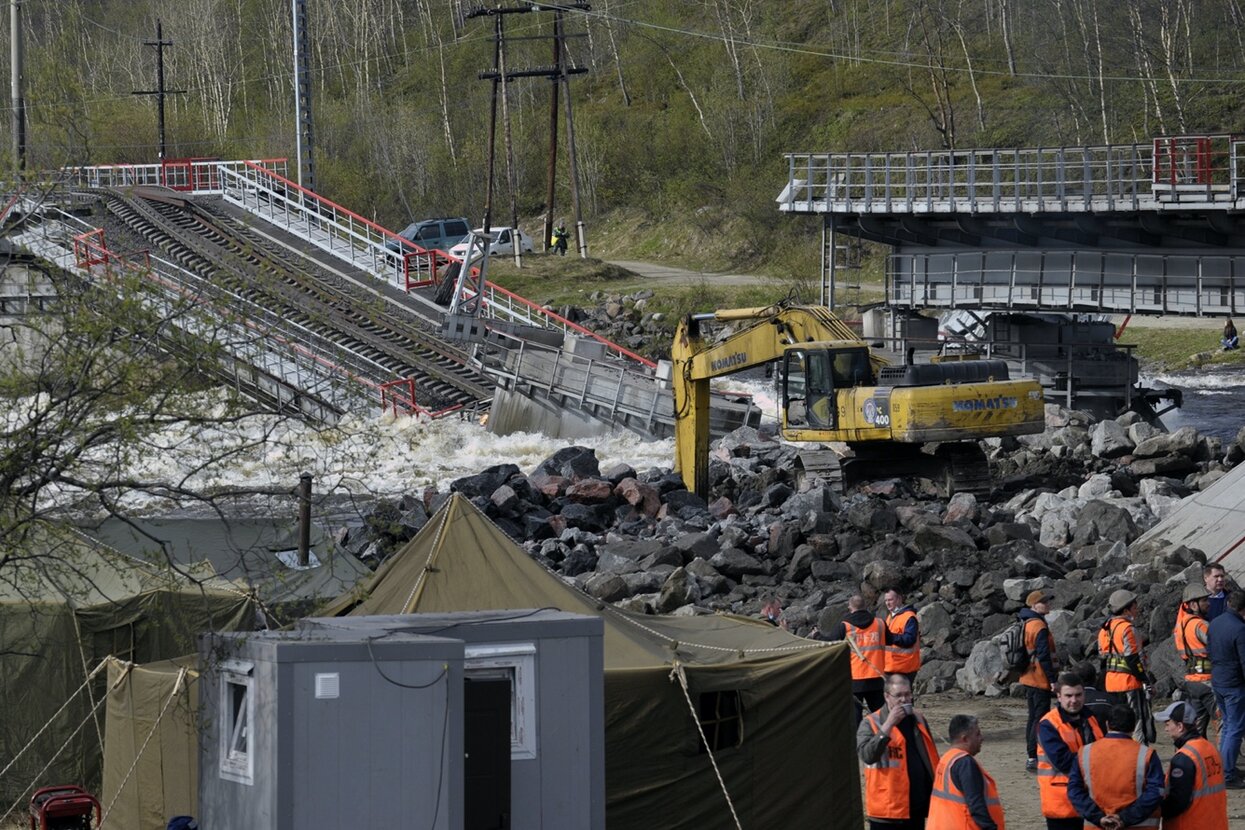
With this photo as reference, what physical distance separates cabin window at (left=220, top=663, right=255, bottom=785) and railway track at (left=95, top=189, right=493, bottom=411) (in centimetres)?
2584

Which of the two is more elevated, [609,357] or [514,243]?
[514,243]

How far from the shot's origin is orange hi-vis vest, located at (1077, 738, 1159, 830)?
916 centimetres

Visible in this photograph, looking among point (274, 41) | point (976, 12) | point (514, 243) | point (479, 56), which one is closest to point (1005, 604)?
point (514, 243)

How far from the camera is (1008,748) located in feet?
49.0

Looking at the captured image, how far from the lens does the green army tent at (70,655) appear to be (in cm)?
1312

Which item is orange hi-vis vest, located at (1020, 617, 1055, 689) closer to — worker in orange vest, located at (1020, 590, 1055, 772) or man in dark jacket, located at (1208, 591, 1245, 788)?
worker in orange vest, located at (1020, 590, 1055, 772)

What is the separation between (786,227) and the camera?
223 feet

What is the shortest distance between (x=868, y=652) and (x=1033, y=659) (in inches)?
52.0

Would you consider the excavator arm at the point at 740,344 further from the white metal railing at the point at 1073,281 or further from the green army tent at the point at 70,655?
the green army tent at the point at 70,655

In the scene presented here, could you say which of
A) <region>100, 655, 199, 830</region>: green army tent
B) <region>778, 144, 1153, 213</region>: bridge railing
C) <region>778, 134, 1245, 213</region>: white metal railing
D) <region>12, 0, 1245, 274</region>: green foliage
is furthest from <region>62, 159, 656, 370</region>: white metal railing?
<region>100, 655, 199, 830</region>: green army tent

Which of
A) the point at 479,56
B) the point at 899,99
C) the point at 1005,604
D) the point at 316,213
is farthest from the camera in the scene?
the point at 479,56

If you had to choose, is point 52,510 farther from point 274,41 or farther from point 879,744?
point 274,41

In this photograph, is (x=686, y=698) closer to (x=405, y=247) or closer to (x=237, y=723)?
(x=237, y=723)

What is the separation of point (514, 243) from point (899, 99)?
2532cm
